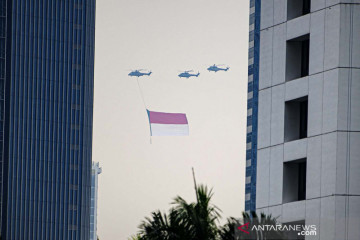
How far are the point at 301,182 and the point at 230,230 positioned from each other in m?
16.0

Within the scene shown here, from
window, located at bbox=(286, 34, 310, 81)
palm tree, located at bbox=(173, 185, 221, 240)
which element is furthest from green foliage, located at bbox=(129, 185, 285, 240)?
window, located at bbox=(286, 34, 310, 81)

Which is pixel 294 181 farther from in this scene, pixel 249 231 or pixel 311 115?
pixel 249 231

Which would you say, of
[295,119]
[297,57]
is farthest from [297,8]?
[295,119]

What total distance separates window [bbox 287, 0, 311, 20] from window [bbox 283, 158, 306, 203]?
8.84 m

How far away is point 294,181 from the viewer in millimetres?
69000

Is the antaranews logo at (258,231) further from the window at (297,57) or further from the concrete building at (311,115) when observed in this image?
the window at (297,57)

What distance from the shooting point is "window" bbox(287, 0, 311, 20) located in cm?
7100

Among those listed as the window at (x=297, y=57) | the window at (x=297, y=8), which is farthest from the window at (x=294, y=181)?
the window at (x=297, y=8)

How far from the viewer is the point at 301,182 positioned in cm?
6894

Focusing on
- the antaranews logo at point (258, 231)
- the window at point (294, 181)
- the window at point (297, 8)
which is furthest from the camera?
the window at point (297, 8)

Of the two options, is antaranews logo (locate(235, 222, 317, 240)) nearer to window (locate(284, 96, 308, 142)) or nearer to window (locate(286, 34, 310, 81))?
window (locate(284, 96, 308, 142))

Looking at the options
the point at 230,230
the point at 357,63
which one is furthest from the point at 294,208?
the point at 230,230

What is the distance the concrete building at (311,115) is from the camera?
64250 millimetres

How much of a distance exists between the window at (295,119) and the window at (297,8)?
5.29m
